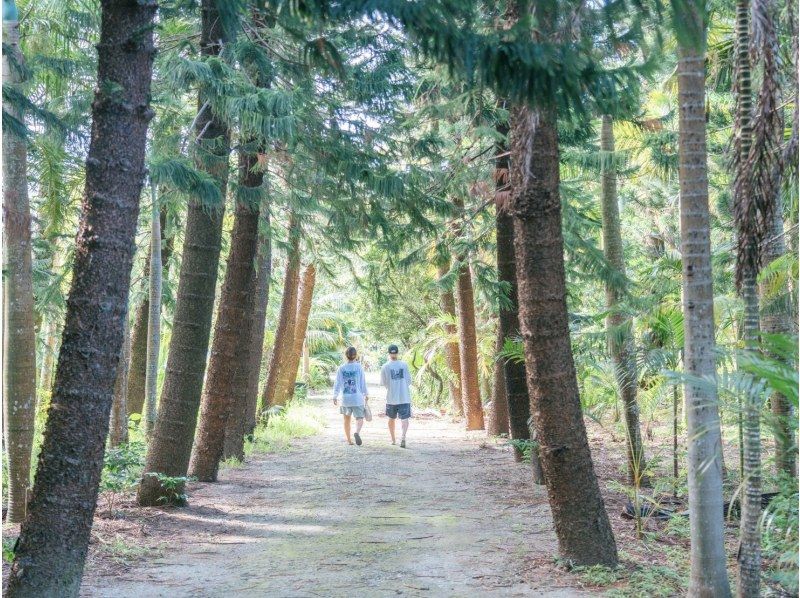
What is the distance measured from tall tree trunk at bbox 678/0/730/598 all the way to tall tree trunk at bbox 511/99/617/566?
110 cm

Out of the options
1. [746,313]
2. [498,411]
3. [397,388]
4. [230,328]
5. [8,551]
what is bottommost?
[8,551]

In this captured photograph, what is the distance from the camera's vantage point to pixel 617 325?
1101 cm

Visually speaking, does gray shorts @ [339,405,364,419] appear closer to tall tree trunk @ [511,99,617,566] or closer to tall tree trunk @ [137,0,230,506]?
tall tree trunk @ [137,0,230,506]

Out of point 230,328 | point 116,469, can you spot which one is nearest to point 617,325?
point 230,328

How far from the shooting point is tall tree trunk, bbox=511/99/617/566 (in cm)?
663

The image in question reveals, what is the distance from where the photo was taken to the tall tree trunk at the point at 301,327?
73.9 ft

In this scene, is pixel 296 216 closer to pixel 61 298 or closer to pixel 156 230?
pixel 156 230

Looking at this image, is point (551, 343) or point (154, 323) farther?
point (154, 323)

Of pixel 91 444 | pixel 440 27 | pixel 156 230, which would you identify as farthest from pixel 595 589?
pixel 156 230

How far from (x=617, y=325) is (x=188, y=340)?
566 cm

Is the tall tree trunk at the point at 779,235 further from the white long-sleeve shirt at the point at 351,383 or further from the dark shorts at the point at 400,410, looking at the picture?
the white long-sleeve shirt at the point at 351,383

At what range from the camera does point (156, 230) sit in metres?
12.5

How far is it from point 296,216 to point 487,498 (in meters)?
5.88

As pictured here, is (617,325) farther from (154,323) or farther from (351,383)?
(154,323)
